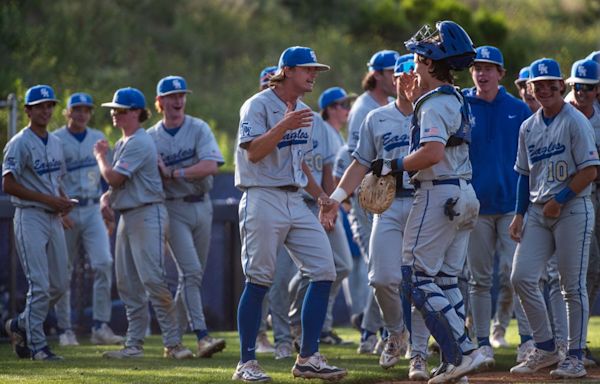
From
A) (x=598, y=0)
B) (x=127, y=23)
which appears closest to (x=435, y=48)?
(x=127, y=23)

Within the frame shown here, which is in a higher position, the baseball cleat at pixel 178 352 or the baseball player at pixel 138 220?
the baseball player at pixel 138 220

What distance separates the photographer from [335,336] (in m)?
12.2

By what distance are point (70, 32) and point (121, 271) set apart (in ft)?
54.5

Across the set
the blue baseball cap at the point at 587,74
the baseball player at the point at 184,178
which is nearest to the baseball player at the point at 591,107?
the blue baseball cap at the point at 587,74

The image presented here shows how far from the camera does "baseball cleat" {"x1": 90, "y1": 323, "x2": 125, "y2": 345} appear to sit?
1239cm

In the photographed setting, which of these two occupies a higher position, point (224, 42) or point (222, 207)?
point (224, 42)

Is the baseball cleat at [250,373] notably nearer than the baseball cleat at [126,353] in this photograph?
Yes

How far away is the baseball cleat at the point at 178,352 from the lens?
34.2 feet

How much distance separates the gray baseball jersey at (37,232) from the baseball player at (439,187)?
386cm

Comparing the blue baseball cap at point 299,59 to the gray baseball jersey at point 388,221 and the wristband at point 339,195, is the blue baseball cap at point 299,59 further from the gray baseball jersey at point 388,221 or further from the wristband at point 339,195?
the gray baseball jersey at point 388,221

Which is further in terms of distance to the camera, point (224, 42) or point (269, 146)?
point (224, 42)

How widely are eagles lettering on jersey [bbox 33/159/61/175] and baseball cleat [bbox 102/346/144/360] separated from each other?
5.38 ft

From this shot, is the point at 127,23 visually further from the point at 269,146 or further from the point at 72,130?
the point at 269,146

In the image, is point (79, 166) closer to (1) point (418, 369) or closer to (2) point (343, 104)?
(2) point (343, 104)
